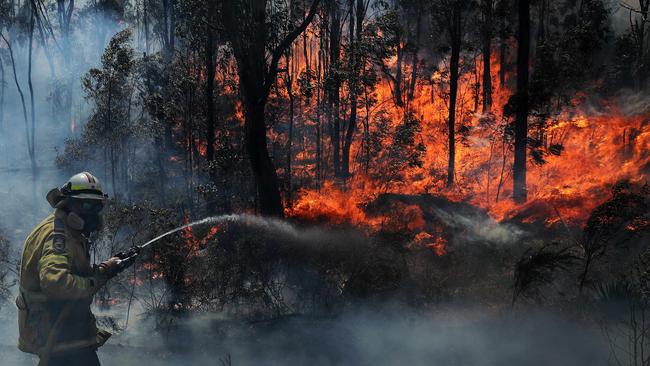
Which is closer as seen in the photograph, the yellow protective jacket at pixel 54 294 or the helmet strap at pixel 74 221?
the yellow protective jacket at pixel 54 294

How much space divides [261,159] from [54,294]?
903 centimetres

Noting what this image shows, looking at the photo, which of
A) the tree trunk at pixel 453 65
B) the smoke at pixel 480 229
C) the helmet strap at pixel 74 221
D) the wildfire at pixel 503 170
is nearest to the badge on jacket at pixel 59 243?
the helmet strap at pixel 74 221

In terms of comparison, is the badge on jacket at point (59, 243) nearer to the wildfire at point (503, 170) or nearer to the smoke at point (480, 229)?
the wildfire at point (503, 170)

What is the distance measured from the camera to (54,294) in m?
3.55

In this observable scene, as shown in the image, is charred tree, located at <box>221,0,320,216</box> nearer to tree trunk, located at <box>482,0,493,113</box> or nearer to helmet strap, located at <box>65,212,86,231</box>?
helmet strap, located at <box>65,212,86,231</box>

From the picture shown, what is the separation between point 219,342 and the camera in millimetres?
7988

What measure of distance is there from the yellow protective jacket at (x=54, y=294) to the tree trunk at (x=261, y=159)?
856 cm

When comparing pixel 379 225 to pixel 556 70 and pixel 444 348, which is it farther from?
pixel 556 70

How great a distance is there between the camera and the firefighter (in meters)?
3.61

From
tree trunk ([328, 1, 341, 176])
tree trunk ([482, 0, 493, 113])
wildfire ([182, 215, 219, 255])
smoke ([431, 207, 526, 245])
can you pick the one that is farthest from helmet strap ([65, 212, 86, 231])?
tree trunk ([482, 0, 493, 113])

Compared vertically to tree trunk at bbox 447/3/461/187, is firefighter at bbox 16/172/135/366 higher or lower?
lower

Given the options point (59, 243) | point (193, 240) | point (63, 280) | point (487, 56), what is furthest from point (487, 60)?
point (63, 280)

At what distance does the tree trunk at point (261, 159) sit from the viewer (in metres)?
12.3

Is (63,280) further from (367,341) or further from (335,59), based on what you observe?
(335,59)
